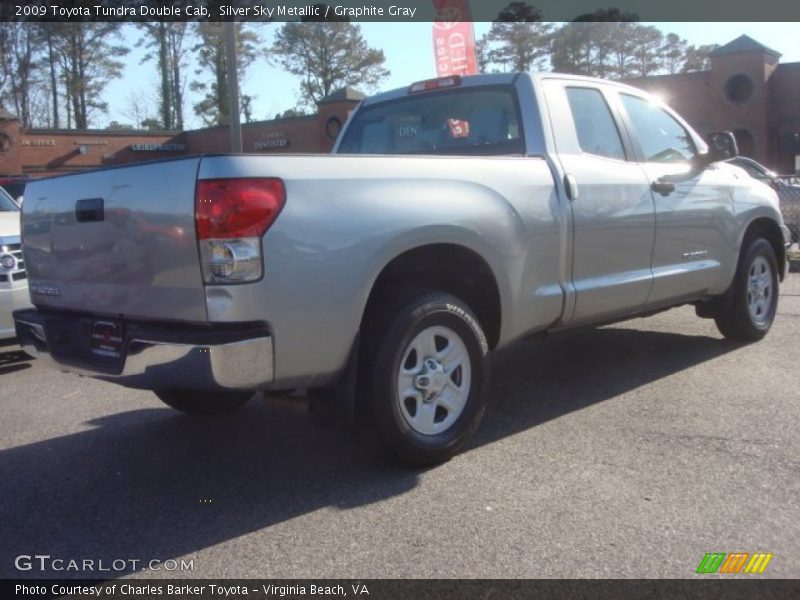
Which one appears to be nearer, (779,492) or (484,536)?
(484,536)

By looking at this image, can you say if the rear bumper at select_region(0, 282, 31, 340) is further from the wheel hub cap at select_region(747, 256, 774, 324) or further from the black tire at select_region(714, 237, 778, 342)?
the wheel hub cap at select_region(747, 256, 774, 324)

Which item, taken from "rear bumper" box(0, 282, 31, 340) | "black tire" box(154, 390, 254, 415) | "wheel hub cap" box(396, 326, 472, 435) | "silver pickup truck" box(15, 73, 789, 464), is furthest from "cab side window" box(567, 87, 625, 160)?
"rear bumper" box(0, 282, 31, 340)

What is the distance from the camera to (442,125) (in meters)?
4.99

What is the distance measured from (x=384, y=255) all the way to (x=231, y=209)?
0.73 metres

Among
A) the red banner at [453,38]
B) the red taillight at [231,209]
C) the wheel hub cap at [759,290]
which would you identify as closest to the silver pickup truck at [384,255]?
the red taillight at [231,209]

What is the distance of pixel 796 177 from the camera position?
1413cm

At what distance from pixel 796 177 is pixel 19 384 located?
528 inches

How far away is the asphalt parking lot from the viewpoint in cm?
Answer: 292

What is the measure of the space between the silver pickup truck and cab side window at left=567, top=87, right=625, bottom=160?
0.02m

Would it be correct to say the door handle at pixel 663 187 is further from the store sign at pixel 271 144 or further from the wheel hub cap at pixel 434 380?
the store sign at pixel 271 144

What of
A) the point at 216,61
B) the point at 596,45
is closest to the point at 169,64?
the point at 216,61

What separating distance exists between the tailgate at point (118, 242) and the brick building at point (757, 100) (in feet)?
92.5

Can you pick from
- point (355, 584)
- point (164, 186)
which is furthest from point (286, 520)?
point (164, 186)

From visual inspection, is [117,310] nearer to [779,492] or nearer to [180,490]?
[180,490]
